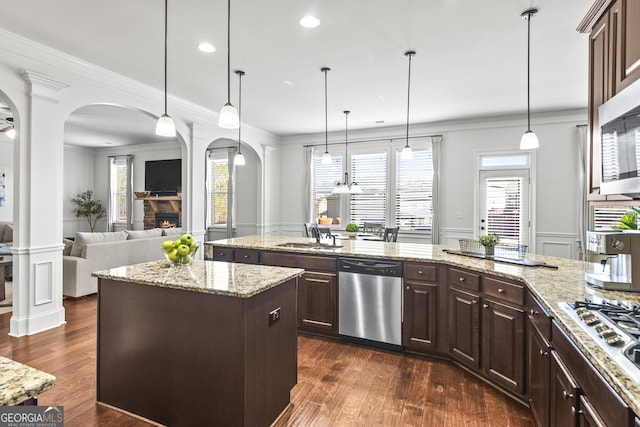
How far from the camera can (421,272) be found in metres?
3.02

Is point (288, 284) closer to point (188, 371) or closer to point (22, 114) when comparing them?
point (188, 371)

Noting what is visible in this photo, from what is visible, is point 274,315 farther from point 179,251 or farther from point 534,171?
point 534,171

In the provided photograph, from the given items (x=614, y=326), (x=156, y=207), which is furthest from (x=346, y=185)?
(x=156, y=207)

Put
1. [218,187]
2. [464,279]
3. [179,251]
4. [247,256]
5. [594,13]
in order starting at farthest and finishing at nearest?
[218,187] → [247,256] → [464,279] → [179,251] → [594,13]

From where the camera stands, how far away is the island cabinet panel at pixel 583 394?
3.26 ft

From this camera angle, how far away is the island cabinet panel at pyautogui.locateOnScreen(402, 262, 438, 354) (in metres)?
2.97

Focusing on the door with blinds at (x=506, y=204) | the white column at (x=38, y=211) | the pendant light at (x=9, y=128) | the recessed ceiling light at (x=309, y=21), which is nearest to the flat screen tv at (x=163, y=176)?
the pendant light at (x=9, y=128)

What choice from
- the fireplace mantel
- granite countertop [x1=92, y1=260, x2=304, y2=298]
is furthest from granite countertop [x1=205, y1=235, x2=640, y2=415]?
the fireplace mantel

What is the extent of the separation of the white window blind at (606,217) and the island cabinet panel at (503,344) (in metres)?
4.17

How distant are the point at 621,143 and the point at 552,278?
2.99 ft

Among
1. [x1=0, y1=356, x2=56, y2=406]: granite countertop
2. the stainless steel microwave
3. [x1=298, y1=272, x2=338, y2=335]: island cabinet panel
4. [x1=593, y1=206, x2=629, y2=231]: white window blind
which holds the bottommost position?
[x1=298, y1=272, x2=338, y2=335]: island cabinet panel

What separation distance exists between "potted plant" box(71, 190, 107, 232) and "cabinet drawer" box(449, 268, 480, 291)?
377 inches

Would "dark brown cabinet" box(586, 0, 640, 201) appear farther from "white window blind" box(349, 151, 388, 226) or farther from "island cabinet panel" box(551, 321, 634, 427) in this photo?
"white window blind" box(349, 151, 388, 226)

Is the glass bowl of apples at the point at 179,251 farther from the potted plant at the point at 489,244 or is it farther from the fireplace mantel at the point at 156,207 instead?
the fireplace mantel at the point at 156,207
